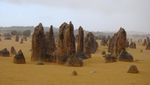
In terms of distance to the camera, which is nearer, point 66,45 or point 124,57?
point 66,45

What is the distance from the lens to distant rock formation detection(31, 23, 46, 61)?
3003 centimetres

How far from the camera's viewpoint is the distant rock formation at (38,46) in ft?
98.5

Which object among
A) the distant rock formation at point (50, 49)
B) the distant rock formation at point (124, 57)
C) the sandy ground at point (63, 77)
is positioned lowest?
the sandy ground at point (63, 77)

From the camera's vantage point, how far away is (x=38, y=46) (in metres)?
30.5

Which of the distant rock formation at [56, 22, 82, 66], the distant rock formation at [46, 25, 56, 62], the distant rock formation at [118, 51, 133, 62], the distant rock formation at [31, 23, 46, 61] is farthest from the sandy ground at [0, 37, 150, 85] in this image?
the distant rock formation at [118, 51, 133, 62]

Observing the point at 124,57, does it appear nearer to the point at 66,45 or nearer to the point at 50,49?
the point at 66,45

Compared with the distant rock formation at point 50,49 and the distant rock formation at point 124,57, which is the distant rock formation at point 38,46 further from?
the distant rock formation at point 124,57

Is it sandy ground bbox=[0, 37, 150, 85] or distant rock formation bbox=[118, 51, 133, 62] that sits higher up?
distant rock formation bbox=[118, 51, 133, 62]

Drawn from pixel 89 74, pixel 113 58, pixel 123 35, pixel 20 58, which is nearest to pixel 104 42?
pixel 123 35

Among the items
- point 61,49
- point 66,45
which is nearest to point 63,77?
point 61,49

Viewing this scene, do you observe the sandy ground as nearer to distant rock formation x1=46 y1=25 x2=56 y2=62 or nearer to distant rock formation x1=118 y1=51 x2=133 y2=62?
distant rock formation x1=46 y1=25 x2=56 y2=62

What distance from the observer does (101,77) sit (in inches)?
848

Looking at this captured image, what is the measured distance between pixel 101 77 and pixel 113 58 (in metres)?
10.5

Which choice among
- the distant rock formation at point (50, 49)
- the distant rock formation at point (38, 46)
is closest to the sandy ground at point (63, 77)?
the distant rock formation at point (38, 46)
